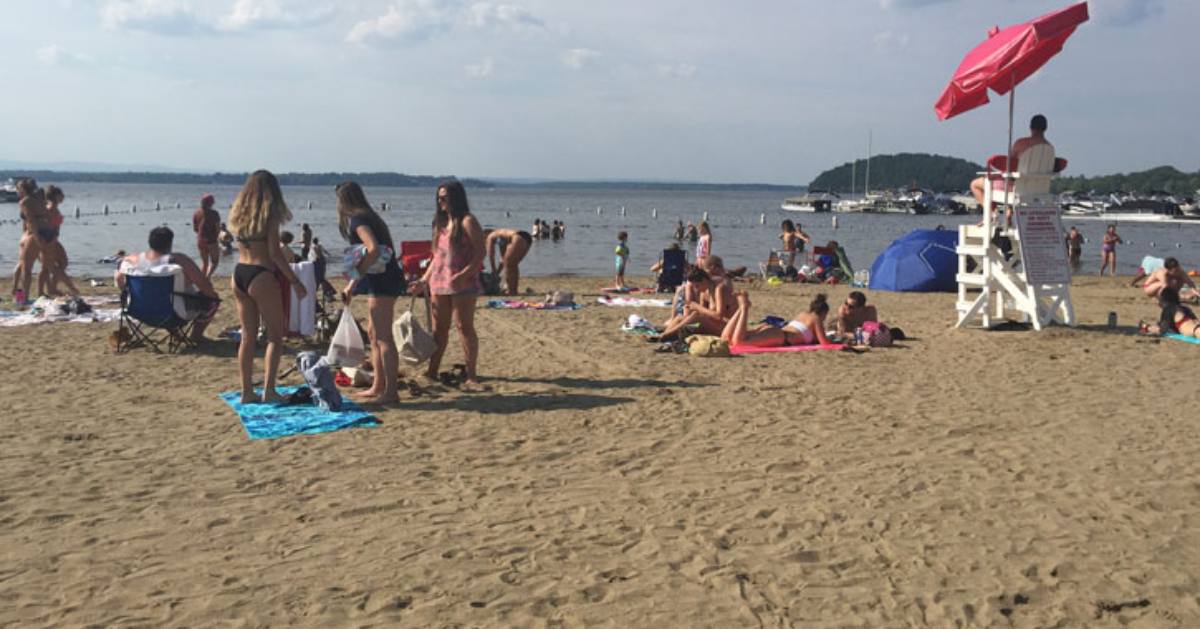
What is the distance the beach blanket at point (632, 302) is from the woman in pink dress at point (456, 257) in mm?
6592

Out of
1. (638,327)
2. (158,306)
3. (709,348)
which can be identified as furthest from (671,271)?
(158,306)

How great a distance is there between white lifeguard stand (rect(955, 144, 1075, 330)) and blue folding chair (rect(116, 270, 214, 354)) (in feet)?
24.3

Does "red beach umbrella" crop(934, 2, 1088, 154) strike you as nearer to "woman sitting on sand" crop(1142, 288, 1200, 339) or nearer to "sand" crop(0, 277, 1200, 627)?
"woman sitting on sand" crop(1142, 288, 1200, 339)

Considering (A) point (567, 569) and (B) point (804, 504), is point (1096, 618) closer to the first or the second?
(B) point (804, 504)

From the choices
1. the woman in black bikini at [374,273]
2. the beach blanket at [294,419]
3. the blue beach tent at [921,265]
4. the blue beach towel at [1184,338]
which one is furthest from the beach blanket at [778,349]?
the blue beach tent at [921,265]

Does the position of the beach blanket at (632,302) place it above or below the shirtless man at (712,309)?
below

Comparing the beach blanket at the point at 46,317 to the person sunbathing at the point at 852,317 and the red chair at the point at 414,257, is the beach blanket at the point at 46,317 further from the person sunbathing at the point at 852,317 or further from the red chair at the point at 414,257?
the person sunbathing at the point at 852,317

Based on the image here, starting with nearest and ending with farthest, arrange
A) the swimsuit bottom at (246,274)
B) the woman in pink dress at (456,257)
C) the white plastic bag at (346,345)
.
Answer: the swimsuit bottom at (246,274) < the woman in pink dress at (456,257) < the white plastic bag at (346,345)

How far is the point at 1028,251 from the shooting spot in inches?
389

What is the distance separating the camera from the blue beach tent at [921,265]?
1585 cm

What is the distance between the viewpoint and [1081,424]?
6.02 m

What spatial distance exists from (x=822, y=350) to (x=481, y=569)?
5855mm

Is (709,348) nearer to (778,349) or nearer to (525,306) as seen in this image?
(778,349)

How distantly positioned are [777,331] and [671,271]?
6.56 metres
